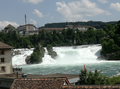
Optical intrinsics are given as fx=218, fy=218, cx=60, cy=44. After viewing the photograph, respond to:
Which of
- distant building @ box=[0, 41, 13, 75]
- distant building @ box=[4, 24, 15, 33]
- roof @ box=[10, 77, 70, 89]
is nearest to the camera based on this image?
roof @ box=[10, 77, 70, 89]

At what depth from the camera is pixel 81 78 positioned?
18797 millimetres

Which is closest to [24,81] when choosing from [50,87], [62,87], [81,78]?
[50,87]

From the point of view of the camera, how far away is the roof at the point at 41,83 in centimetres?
1211

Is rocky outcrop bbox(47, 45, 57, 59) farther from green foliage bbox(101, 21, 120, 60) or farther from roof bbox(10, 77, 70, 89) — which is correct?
roof bbox(10, 77, 70, 89)

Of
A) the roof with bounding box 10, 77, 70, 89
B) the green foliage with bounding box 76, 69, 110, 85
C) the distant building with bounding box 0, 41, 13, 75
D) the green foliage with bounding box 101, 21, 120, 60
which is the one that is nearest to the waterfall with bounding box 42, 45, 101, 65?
the green foliage with bounding box 101, 21, 120, 60

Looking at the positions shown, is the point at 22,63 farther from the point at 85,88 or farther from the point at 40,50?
the point at 85,88

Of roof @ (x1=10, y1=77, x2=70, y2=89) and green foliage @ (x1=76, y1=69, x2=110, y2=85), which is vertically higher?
roof @ (x1=10, y1=77, x2=70, y2=89)

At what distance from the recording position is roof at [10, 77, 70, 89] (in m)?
12.1

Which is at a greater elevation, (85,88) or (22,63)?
(85,88)

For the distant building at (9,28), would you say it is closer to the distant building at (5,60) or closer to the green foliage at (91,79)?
the distant building at (5,60)

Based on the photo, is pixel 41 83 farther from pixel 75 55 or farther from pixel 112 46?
pixel 75 55

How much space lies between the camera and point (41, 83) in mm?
12516

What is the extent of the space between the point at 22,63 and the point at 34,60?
13.3 ft

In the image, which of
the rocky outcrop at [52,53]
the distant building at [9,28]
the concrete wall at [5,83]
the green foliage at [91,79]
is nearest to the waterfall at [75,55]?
the rocky outcrop at [52,53]
